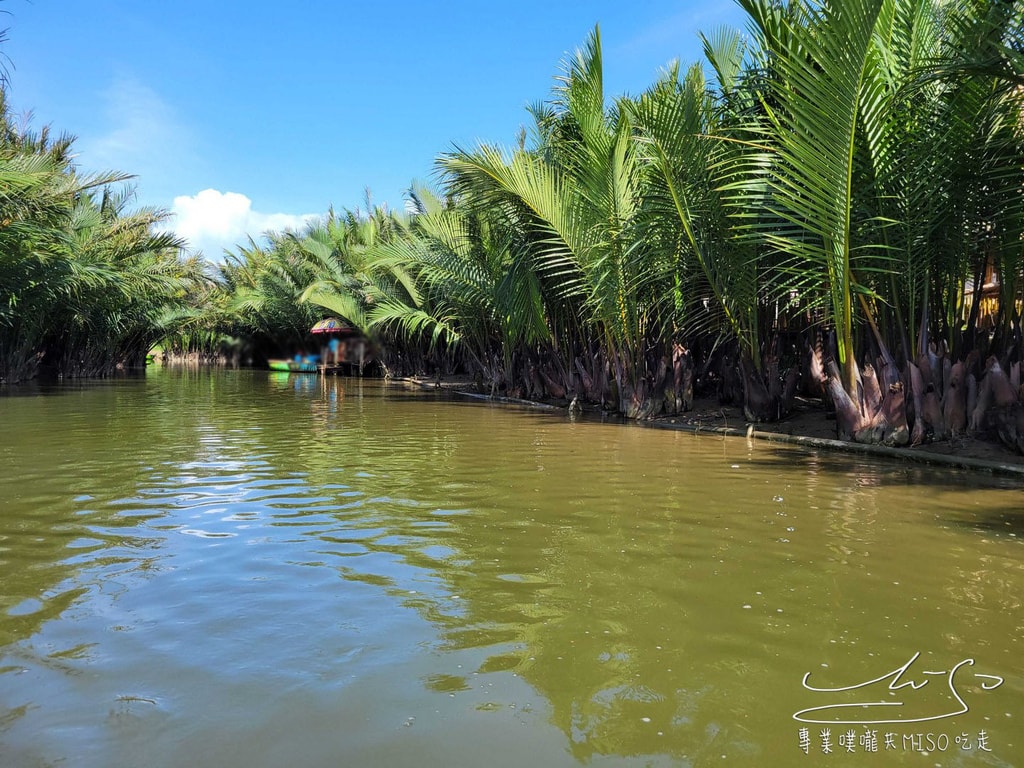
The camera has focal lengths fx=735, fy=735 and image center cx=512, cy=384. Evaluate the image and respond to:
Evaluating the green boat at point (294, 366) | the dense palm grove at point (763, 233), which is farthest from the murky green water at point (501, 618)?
the green boat at point (294, 366)

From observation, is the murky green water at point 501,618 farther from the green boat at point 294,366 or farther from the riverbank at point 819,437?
the green boat at point 294,366

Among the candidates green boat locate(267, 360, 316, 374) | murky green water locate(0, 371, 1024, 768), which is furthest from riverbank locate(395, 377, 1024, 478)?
green boat locate(267, 360, 316, 374)

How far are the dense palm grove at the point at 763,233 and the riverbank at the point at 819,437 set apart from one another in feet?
0.61

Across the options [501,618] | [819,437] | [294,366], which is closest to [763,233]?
[819,437]

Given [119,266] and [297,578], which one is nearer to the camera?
[297,578]

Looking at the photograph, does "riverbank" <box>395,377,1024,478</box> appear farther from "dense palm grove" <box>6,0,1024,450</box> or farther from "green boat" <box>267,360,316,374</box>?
"green boat" <box>267,360,316,374</box>

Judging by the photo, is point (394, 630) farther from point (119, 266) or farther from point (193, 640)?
point (119, 266)

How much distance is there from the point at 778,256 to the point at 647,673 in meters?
7.42

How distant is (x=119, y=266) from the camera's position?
20609 mm

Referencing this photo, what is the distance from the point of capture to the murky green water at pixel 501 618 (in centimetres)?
189

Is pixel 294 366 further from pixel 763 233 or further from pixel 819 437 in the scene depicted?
pixel 763 233

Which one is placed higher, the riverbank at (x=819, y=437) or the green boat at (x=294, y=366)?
the green boat at (x=294, y=366)

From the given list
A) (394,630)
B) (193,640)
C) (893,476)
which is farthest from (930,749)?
(893,476)

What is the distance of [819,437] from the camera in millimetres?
8047
